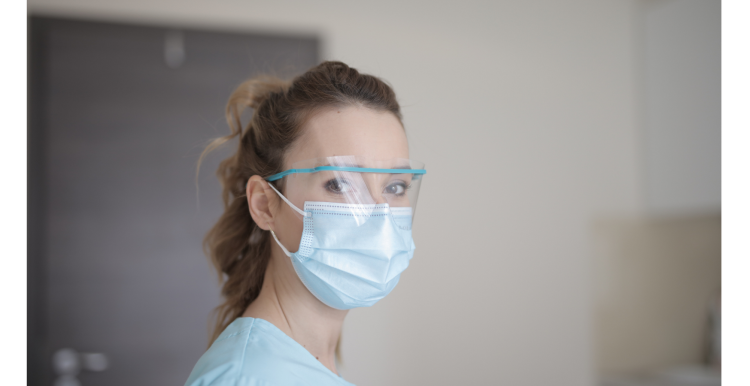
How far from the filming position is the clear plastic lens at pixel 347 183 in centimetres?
104

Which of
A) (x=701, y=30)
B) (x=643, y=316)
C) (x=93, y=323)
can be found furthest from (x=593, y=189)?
(x=93, y=323)

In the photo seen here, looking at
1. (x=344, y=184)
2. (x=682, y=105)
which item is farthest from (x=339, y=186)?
(x=682, y=105)

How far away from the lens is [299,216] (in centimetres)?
106

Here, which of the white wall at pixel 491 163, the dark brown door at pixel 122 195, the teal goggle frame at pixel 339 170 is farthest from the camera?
the white wall at pixel 491 163

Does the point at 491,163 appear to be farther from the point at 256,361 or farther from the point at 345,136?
the point at 256,361

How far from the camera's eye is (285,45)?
2.24 meters

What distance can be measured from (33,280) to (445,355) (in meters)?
1.79

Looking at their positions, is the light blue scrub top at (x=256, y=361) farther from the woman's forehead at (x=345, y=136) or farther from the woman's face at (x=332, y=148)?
the woman's forehead at (x=345, y=136)

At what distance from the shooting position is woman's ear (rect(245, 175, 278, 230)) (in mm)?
1123

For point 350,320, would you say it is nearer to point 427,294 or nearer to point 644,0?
→ point 427,294

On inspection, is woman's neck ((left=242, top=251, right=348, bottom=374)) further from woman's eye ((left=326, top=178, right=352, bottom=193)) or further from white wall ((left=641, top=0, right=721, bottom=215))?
white wall ((left=641, top=0, right=721, bottom=215))

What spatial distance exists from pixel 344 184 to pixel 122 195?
1.43 m

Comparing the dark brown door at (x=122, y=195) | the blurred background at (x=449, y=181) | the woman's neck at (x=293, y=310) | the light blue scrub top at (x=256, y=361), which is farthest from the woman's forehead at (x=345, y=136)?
the blurred background at (x=449, y=181)

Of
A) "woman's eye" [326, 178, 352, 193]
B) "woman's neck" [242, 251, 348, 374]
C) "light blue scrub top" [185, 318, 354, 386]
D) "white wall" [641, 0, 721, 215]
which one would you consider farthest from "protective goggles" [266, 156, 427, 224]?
"white wall" [641, 0, 721, 215]
